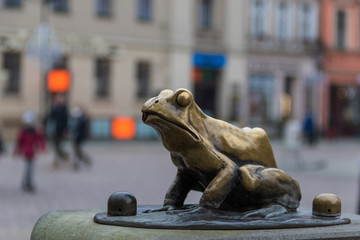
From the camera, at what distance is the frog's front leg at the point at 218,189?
10.7ft

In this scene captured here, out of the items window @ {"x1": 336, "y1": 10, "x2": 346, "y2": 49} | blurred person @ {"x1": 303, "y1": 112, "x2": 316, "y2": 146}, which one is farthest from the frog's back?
window @ {"x1": 336, "y1": 10, "x2": 346, "y2": 49}

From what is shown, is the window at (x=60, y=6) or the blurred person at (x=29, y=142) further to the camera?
the window at (x=60, y=6)

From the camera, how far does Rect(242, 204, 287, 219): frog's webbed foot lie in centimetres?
332

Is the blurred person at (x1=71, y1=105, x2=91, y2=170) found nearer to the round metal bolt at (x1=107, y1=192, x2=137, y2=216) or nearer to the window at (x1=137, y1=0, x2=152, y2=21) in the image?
the round metal bolt at (x1=107, y1=192, x2=137, y2=216)

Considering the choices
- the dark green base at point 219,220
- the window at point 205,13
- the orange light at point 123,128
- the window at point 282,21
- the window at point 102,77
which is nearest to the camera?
the dark green base at point 219,220

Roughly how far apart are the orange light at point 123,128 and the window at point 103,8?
5049 millimetres

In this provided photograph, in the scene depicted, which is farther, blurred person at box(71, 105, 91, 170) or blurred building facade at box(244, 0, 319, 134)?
blurred building facade at box(244, 0, 319, 134)

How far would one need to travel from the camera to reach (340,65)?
1601 inches

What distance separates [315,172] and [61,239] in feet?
48.7

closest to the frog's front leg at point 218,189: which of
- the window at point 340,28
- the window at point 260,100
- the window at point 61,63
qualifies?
the window at point 61,63

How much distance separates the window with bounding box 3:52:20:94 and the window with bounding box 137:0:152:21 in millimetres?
6855

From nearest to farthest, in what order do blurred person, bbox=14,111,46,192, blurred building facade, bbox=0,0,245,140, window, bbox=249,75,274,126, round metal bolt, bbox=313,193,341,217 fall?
round metal bolt, bbox=313,193,341,217, blurred person, bbox=14,111,46,192, blurred building facade, bbox=0,0,245,140, window, bbox=249,75,274,126

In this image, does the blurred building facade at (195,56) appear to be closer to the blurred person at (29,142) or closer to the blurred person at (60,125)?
the blurred person at (60,125)

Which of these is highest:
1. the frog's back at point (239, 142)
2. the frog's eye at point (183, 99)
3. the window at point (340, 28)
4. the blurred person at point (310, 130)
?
the window at point (340, 28)
